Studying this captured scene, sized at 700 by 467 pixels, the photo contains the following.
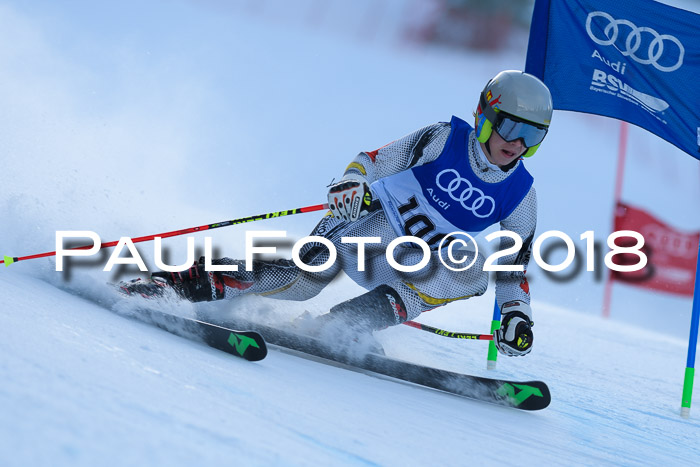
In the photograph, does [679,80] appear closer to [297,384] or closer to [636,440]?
[636,440]

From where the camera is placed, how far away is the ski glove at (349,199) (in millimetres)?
2771

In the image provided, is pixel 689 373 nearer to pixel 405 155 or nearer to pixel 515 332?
pixel 515 332

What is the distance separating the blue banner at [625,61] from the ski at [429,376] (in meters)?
1.99

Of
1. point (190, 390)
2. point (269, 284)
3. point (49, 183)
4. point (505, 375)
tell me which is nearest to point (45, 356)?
point (190, 390)

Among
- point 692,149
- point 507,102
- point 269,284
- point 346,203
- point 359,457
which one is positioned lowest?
point 359,457

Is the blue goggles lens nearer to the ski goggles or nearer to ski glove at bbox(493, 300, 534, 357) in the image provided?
the ski goggles

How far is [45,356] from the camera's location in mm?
1374

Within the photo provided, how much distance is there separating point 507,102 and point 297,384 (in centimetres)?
150

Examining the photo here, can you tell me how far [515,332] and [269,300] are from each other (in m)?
1.27

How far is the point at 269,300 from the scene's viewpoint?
11.2ft

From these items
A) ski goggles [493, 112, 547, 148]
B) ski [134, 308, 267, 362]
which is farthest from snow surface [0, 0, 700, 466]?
ski goggles [493, 112, 547, 148]

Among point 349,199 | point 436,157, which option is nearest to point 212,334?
point 349,199

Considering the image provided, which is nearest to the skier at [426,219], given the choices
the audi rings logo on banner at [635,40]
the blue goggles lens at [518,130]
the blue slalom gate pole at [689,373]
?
the blue goggles lens at [518,130]

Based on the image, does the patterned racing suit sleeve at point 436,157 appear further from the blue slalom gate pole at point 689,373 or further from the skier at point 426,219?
the blue slalom gate pole at point 689,373
